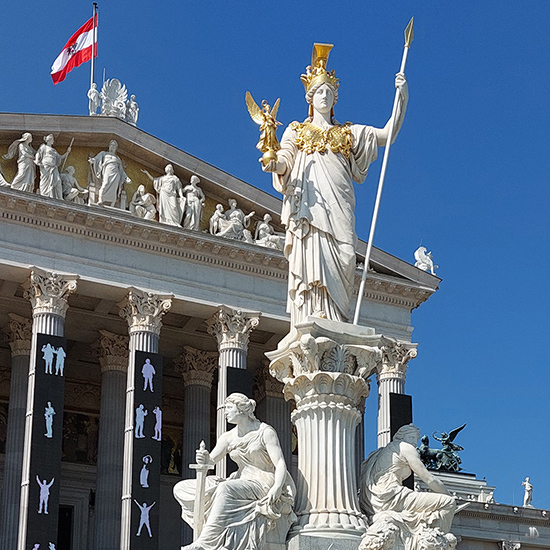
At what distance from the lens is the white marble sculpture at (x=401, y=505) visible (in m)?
10.6

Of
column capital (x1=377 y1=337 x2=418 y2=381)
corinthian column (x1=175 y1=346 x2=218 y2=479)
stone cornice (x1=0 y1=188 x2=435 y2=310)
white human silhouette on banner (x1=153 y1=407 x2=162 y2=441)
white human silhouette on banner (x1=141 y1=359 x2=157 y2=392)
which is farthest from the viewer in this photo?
corinthian column (x1=175 y1=346 x2=218 y2=479)

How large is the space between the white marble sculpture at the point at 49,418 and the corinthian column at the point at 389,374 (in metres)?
11.4

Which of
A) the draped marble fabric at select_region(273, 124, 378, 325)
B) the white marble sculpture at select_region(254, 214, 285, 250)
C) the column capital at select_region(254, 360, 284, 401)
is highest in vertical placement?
the white marble sculpture at select_region(254, 214, 285, 250)

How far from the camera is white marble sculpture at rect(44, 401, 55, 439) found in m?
35.2

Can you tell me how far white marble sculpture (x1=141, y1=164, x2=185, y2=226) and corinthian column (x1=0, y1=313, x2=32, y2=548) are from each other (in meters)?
5.86

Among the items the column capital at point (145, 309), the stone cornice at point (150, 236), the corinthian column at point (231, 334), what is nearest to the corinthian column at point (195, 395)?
the corinthian column at point (231, 334)

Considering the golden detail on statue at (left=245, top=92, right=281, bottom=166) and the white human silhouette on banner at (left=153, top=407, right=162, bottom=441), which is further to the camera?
the white human silhouette on banner at (left=153, top=407, right=162, bottom=441)

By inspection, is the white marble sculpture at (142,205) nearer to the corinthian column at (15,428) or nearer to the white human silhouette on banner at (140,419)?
the corinthian column at (15,428)

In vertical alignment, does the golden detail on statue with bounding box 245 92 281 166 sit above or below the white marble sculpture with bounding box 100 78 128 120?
below

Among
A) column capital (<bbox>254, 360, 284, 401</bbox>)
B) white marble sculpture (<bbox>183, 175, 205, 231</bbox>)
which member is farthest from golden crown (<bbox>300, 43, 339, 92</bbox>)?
column capital (<bbox>254, 360, 284, 401</bbox>)

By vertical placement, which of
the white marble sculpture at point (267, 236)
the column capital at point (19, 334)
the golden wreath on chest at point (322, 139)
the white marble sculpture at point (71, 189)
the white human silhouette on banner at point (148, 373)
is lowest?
the golden wreath on chest at point (322, 139)

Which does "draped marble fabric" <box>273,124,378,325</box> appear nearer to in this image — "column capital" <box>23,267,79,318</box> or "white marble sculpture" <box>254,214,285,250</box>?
"column capital" <box>23,267,79,318</box>

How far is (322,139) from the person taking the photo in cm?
1247

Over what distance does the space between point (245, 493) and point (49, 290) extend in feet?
90.1
